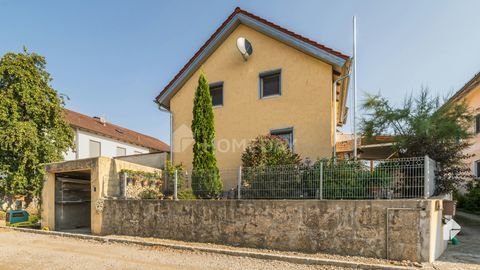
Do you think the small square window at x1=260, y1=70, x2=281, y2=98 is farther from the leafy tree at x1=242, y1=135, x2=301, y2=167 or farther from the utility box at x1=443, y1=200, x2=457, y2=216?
the utility box at x1=443, y1=200, x2=457, y2=216

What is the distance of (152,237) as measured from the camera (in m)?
10.1

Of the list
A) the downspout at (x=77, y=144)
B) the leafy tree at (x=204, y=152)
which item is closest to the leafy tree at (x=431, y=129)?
the leafy tree at (x=204, y=152)

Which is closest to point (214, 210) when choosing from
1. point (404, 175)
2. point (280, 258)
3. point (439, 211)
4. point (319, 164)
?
point (280, 258)

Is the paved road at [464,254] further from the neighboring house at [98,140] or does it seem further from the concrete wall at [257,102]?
the neighboring house at [98,140]

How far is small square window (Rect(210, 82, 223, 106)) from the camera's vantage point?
46.5 feet

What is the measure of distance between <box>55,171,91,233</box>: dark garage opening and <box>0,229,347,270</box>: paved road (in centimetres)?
294

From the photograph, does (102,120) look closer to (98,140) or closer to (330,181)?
(98,140)

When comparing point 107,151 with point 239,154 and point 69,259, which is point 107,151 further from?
point 69,259

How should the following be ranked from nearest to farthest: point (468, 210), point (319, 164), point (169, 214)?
point (319, 164) < point (169, 214) < point (468, 210)

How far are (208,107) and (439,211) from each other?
26.5 feet

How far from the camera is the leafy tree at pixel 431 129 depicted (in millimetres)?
9586

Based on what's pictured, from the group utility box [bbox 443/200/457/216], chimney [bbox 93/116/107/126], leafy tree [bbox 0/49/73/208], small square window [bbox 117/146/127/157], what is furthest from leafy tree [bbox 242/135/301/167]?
chimney [bbox 93/116/107/126]

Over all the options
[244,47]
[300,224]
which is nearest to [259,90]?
[244,47]

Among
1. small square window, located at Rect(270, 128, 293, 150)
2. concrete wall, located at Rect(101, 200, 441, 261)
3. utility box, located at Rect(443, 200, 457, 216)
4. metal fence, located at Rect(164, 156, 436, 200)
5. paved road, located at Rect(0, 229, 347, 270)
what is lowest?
paved road, located at Rect(0, 229, 347, 270)
